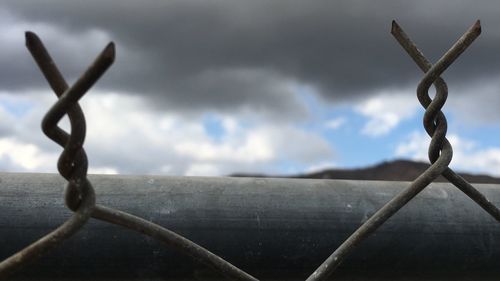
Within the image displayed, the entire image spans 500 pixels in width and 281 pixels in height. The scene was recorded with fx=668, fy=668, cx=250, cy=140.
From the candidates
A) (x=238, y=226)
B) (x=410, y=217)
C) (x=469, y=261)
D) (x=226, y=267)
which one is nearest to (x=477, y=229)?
(x=469, y=261)

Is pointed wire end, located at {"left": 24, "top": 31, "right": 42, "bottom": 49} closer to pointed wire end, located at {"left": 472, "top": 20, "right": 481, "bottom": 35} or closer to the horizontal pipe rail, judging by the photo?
the horizontal pipe rail

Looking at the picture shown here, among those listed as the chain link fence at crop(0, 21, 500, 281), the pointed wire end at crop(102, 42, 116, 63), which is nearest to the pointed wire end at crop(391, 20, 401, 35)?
the chain link fence at crop(0, 21, 500, 281)

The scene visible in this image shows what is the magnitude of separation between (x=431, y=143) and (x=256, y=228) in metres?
0.45

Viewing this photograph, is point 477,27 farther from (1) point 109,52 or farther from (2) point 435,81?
(1) point 109,52

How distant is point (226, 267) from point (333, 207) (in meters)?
0.47

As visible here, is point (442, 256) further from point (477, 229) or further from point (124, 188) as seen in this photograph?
point (124, 188)

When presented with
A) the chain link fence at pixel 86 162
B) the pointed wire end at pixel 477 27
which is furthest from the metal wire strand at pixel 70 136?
the pointed wire end at pixel 477 27

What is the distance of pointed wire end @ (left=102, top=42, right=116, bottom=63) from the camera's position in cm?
83

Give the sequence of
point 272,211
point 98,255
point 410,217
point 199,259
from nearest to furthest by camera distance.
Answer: point 199,259
point 98,255
point 272,211
point 410,217

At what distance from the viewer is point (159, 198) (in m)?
1.52

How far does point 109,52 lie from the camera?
2.71ft

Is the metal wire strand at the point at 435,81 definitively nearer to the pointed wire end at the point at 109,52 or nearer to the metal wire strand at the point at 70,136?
the metal wire strand at the point at 70,136

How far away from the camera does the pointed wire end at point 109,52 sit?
83cm

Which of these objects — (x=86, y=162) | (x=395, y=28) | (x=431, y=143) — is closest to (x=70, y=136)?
(x=86, y=162)
